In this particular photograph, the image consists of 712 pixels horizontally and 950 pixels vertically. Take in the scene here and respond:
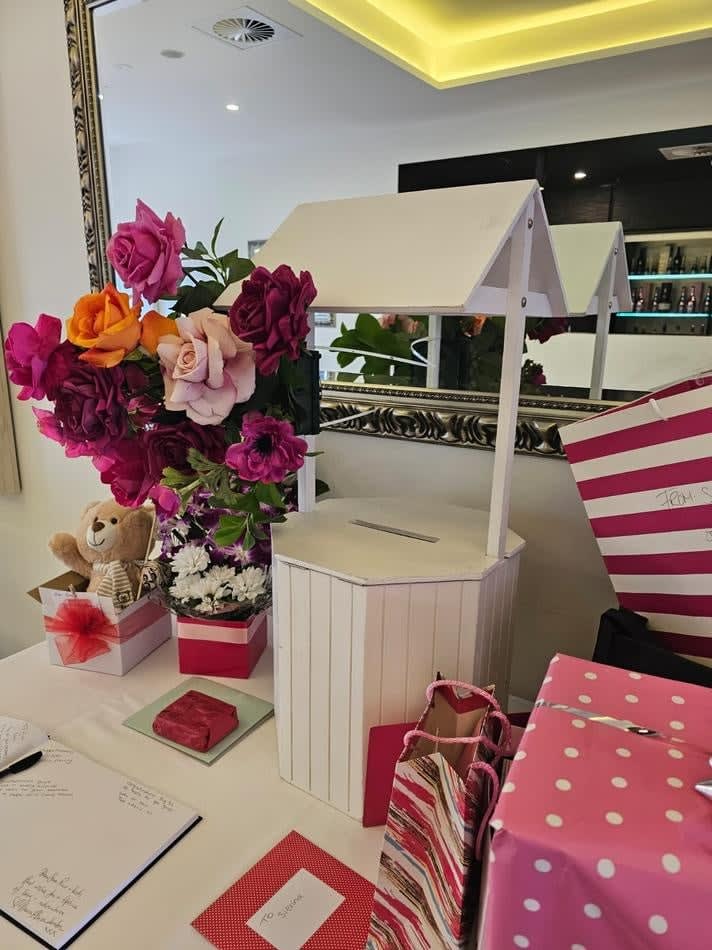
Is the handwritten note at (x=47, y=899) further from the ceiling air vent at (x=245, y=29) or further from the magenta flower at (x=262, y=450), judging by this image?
the ceiling air vent at (x=245, y=29)

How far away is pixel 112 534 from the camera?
3.84 ft

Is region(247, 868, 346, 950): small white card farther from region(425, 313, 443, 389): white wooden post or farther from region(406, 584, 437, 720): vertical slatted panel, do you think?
region(425, 313, 443, 389): white wooden post

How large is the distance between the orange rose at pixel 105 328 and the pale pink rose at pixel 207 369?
0.14 ft

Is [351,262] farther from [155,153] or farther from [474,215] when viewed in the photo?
[155,153]

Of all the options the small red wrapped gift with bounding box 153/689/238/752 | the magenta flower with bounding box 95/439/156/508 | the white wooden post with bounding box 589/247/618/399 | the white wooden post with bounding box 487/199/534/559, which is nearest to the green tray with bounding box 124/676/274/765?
the small red wrapped gift with bounding box 153/689/238/752

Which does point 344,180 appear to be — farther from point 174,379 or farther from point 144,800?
point 144,800

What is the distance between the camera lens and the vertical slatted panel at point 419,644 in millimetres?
713

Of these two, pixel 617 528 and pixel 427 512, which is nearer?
pixel 617 528

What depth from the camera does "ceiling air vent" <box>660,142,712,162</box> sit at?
78cm

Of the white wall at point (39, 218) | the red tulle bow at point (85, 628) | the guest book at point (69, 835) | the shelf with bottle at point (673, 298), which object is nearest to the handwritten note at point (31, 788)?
→ the guest book at point (69, 835)

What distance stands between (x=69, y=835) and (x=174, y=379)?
53 centimetres

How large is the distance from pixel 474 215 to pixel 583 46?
0.31 meters

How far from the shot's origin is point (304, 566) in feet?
2.43

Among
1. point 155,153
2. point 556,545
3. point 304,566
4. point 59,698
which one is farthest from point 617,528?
point 155,153
